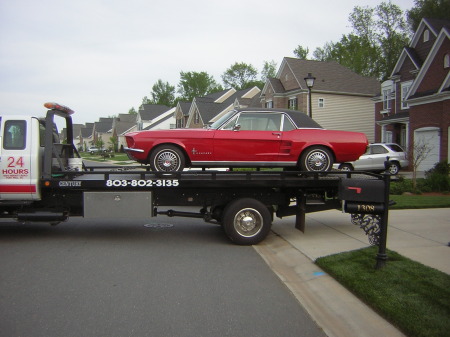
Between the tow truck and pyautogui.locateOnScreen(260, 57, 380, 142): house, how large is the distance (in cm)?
2877

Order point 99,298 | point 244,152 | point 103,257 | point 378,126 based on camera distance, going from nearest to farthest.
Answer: point 99,298
point 103,257
point 244,152
point 378,126

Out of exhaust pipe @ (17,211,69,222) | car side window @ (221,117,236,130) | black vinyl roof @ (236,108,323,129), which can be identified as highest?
black vinyl roof @ (236,108,323,129)

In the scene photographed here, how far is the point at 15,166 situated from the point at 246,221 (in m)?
4.20

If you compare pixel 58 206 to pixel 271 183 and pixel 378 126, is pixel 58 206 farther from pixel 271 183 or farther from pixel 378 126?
pixel 378 126

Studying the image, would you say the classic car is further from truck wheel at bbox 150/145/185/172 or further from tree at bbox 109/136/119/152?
tree at bbox 109/136/119/152

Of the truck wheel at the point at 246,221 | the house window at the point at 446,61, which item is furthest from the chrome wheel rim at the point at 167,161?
the house window at the point at 446,61

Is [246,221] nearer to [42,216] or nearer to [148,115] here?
[42,216]

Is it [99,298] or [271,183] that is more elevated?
[271,183]

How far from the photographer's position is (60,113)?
834 centimetres

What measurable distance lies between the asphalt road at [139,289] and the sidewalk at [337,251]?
26cm

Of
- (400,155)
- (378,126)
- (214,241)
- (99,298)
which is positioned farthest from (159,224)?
(378,126)

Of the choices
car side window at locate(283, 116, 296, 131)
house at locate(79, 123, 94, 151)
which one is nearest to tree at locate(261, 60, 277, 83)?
house at locate(79, 123, 94, 151)

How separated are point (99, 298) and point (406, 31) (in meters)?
59.0

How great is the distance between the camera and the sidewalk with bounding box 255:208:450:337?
448 cm
